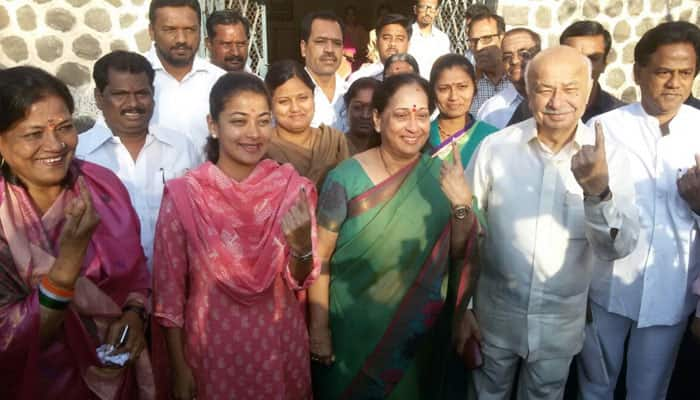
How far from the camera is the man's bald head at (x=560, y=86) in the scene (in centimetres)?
223

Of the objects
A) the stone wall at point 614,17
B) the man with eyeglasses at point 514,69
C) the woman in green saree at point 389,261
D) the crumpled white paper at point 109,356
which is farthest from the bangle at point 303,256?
the stone wall at point 614,17

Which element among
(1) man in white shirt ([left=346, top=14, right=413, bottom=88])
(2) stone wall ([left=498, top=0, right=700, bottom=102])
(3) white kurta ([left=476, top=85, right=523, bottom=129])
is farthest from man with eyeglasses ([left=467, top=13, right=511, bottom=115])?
(2) stone wall ([left=498, top=0, right=700, bottom=102])

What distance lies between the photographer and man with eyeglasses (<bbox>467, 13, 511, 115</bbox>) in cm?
456

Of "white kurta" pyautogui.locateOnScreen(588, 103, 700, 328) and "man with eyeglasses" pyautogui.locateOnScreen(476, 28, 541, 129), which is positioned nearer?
"white kurta" pyautogui.locateOnScreen(588, 103, 700, 328)

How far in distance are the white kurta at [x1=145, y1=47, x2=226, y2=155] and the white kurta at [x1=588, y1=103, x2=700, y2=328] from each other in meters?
2.49

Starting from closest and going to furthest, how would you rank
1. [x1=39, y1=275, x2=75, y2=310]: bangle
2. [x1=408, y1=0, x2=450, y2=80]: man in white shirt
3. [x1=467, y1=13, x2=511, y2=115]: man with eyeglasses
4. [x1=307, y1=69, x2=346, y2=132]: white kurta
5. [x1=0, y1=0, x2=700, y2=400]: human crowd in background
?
[x1=39, y1=275, x2=75, y2=310]: bangle, [x1=0, y1=0, x2=700, y2=400]: human crowd in background, [x1=307, y1=69, x2=346, y2=132]: white kurta, [x1=467, y1=13, x2=511, y2=115]: man with eyeglasses, [x1=408, y1=0, x2=450, y2=80]: man in white shirt

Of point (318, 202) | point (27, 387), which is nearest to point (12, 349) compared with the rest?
point (27, 387)

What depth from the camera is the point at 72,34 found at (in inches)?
205

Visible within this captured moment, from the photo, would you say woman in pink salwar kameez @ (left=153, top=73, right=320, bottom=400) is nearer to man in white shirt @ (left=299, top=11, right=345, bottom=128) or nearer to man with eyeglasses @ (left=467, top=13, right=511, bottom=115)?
man in white shirt @ (left=299, top=11, right=345, bottom=128)

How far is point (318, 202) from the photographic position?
8.14ft

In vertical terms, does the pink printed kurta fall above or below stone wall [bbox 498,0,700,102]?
below

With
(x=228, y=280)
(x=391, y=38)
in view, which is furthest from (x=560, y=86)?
(x=391, y=38)

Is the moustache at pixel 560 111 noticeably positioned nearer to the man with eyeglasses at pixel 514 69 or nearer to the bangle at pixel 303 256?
the bangle at pixel 303 256

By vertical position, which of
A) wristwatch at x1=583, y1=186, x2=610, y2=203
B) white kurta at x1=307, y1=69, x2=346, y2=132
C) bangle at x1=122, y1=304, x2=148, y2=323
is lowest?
bangle at x1=122, y1=304, x2=148, y2=323
